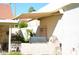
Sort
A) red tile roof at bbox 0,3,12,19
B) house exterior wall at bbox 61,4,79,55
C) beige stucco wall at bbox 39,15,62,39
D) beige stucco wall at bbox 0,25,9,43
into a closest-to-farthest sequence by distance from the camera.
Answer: house exterior wall at bbox 61,4,79,55 → beige stucco wall at bbox 39,15,62,39 → beige stucco wall at bbox 0,25,9,43 → red tile roof at bbox 0,3,12,19

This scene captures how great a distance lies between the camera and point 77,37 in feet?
34.7

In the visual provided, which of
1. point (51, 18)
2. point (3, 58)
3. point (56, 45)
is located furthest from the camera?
point (51, 18)

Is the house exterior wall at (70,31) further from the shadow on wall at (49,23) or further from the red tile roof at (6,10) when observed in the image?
the red tile roof at (6,10)

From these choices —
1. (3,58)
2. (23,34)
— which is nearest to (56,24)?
(23,34)

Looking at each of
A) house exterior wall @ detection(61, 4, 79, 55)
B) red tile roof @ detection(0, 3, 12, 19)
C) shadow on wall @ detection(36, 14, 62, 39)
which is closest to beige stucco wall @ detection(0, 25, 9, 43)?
shadow on wall @ detection(36, 14, 62, 39)

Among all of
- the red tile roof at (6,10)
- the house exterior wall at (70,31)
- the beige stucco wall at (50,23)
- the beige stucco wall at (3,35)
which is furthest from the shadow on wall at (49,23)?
the red tile roof at (6,10)

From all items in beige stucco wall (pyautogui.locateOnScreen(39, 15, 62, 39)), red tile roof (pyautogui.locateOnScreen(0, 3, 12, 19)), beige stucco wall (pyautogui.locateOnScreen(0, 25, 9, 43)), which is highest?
red tile roof (pyautogui.locateOnScreen(0, 3, 12, 19))

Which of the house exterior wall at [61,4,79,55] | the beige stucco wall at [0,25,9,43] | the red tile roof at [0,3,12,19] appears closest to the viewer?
the house exterior wall at [61,4,79,55]

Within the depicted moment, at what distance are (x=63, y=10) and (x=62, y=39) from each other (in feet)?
5.01

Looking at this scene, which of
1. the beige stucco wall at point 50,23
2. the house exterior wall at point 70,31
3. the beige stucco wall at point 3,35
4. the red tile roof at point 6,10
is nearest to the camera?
the house exterior wall at point 70,31

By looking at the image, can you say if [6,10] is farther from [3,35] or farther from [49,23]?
[49,23]

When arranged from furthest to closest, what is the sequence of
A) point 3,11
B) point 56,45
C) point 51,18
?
1. point 3,11
2. point 51,18
3. point 56,45

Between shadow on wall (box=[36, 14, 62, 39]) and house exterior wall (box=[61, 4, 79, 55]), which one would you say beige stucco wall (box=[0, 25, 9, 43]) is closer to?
shadow on wall (box=[36, 14, 62, 39])

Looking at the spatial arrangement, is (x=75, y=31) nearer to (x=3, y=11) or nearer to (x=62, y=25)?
(x=62, y=25)
